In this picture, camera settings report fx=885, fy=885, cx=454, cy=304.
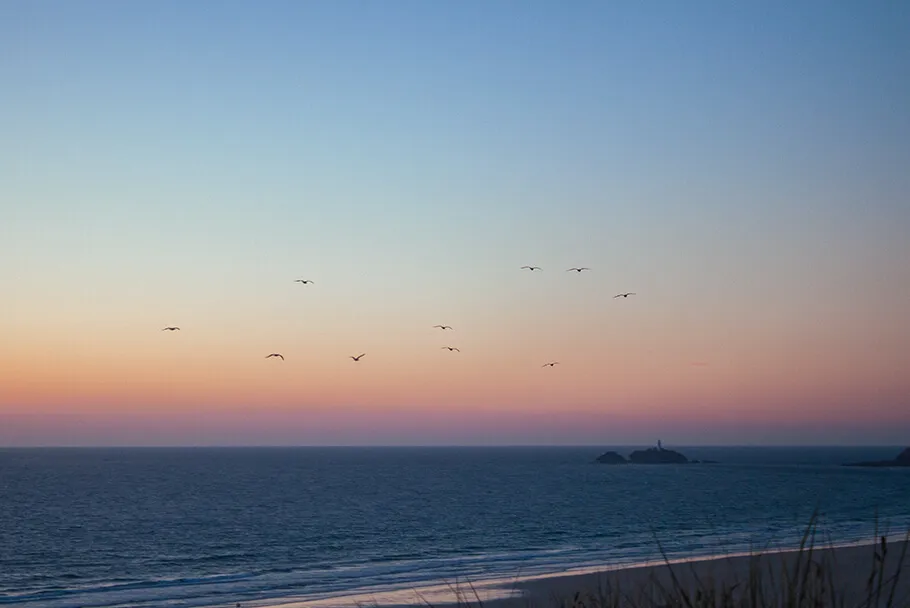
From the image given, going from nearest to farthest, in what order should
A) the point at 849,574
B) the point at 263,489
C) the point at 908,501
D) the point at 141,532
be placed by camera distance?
1. the point at 849,574
2. the point at 141,532
3. the point at 908,501
4. the point at 263,489

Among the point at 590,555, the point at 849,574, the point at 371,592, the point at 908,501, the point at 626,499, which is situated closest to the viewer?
the point at 849,574

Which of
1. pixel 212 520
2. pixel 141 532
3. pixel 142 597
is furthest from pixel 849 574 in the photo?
pixel 212 520

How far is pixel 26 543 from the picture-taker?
53594mm

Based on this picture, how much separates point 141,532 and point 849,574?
45.3 m

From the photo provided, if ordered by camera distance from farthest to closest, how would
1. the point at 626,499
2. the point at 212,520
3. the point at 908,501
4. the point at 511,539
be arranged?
the point at 626,499 < the point at 908,501 < the point at 212,520 < the point at 511,539

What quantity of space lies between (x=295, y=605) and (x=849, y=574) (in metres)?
17.8

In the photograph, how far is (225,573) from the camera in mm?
39625

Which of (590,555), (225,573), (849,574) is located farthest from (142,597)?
(849,574)

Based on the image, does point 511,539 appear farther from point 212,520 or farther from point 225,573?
point 212,520

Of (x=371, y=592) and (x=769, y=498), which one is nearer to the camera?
(x=371, y=592)

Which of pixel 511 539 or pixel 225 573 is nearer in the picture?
pixel 225 573

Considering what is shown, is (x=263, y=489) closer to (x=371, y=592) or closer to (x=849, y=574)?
(x=371, y=592)

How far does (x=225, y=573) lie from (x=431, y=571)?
9.32 meters

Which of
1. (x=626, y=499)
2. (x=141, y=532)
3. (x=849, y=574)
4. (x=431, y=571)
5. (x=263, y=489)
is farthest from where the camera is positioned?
(x=263, y=489)
